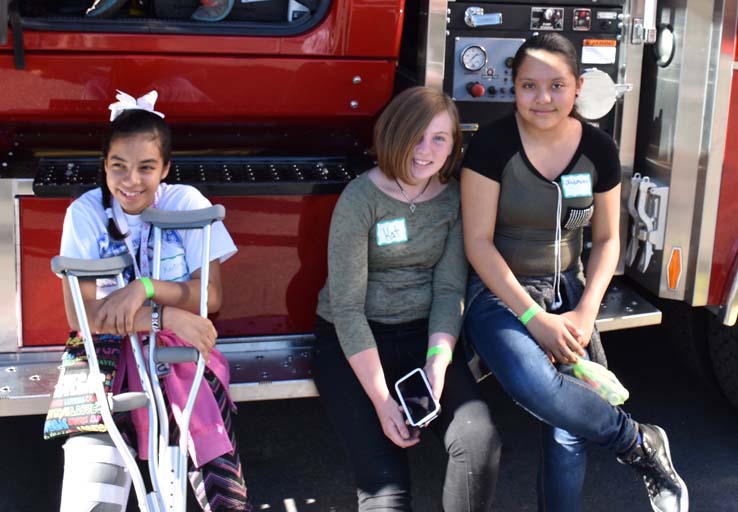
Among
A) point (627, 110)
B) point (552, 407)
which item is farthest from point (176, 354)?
point (627, 110)

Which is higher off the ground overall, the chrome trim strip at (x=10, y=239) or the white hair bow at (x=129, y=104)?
the white hair bow at (x=129, y=104)

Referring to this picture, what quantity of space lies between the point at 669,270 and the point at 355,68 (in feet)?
3.93

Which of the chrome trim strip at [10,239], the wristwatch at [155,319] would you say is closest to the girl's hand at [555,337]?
the wristwatch at [155,319]

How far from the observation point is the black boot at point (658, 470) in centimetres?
261

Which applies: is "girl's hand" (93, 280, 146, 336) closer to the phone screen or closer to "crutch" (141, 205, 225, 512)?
"crutch" (141, 205, 225, 512)

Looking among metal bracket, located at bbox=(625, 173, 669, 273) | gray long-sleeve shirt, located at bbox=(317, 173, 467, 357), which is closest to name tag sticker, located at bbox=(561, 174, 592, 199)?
gray long-sleeve shirt, located at bbox=(317, 173, 467, 357)

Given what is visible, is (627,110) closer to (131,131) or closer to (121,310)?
(131,131)

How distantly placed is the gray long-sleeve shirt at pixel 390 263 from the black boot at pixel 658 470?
1.89ft

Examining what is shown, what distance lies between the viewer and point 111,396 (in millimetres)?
2189

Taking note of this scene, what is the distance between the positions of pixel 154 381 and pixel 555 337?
1.06m

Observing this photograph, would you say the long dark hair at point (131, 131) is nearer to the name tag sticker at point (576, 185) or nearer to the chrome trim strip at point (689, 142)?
the name tag sticker at point (576, 185)

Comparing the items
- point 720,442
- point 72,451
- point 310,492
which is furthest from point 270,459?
point 720,442

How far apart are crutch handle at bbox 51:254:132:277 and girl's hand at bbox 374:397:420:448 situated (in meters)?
0.74

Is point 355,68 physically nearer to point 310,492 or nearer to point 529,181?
point 529,181
